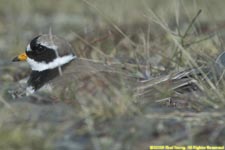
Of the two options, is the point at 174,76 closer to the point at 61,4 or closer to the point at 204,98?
the point at 204,98

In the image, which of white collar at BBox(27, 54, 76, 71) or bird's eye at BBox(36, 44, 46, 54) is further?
bird's eye at BBox(36, 44, 46, 54)

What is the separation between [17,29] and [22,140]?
21.7ft

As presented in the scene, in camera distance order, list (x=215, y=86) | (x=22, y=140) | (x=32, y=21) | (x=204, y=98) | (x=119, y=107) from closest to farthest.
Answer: (x=22, y=140)
(x=119, y=107)
(x=204, y=98)
(x=215, y=86)
(x=32, y=21)

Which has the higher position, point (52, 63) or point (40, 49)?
point (40, 49)

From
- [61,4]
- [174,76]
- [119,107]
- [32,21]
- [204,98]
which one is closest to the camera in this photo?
[119,107]

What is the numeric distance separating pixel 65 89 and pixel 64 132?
1187 millimetres

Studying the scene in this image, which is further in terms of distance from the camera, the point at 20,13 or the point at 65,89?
the point at 20,13

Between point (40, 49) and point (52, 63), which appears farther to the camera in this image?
point (40, 49)

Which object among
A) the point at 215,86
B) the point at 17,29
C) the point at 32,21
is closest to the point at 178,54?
the point at 215,86

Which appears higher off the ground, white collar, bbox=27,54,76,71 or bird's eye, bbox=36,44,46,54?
bird's eye, bbox=36,44,46,54

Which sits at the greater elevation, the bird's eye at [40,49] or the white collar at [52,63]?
the bird's eye at [40,49]

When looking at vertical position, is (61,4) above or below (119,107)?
above

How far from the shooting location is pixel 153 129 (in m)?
4.53

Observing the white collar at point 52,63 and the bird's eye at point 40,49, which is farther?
the bird's eye at point 40,49
